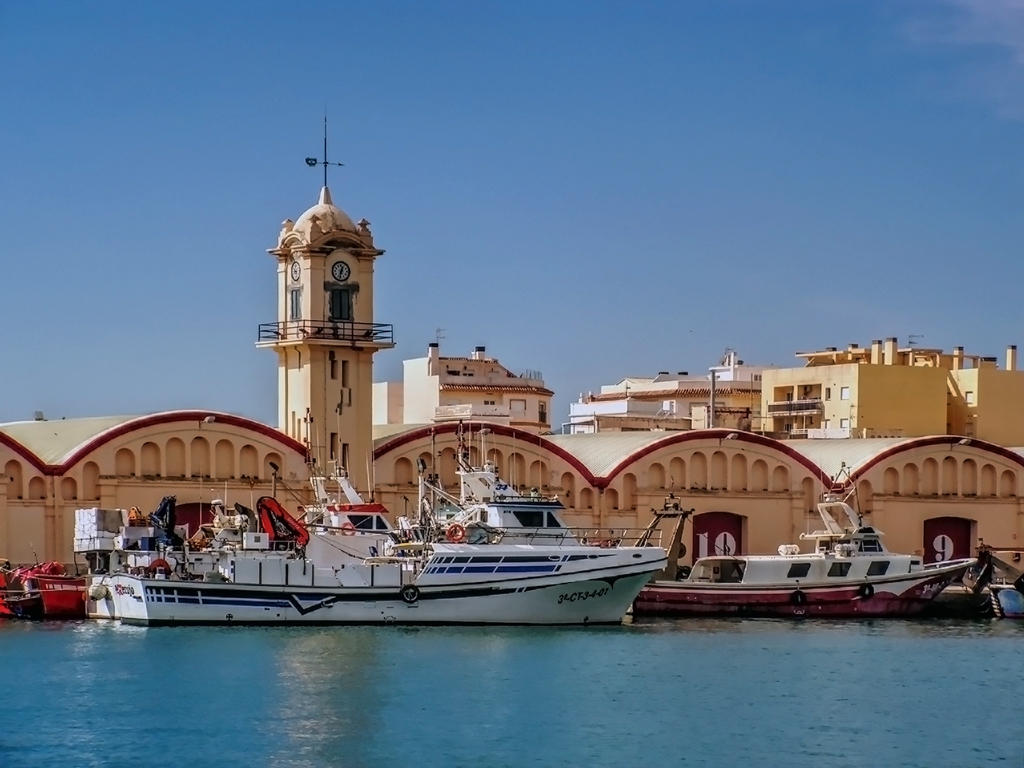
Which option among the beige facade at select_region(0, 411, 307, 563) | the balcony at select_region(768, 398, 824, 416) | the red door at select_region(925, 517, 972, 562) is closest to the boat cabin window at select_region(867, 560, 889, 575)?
the red door at select_region(925, 517, 972, 562)

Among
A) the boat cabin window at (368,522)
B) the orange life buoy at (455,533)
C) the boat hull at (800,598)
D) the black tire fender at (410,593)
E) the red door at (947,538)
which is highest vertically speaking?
the boat cabin window at (368,522)

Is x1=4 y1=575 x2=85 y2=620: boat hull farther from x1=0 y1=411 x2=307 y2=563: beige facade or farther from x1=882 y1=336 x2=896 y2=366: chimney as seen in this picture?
x1=882 y1=336 x2=896 y2=366: chimney

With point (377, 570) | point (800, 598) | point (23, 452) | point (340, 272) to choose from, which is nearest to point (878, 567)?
point (800, 598)

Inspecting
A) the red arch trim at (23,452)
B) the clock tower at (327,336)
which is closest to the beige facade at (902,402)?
the clock tower at (327,336)

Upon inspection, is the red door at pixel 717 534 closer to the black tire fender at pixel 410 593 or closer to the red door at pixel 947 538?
the red door at pixel 947 538

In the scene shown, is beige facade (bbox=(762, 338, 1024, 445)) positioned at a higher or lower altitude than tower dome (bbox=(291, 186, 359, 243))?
lower

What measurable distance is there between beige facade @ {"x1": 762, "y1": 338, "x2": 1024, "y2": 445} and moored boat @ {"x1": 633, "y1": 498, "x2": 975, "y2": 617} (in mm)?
21275

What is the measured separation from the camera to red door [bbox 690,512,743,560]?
8388cm

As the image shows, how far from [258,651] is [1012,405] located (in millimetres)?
52765

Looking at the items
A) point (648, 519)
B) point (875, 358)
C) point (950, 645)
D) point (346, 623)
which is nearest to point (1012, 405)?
point (875, 358)

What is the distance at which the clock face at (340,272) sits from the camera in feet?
254

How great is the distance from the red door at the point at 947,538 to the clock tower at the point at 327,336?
24.4m

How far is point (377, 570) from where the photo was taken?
67062mm

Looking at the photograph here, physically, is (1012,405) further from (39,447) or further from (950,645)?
(39,447)
